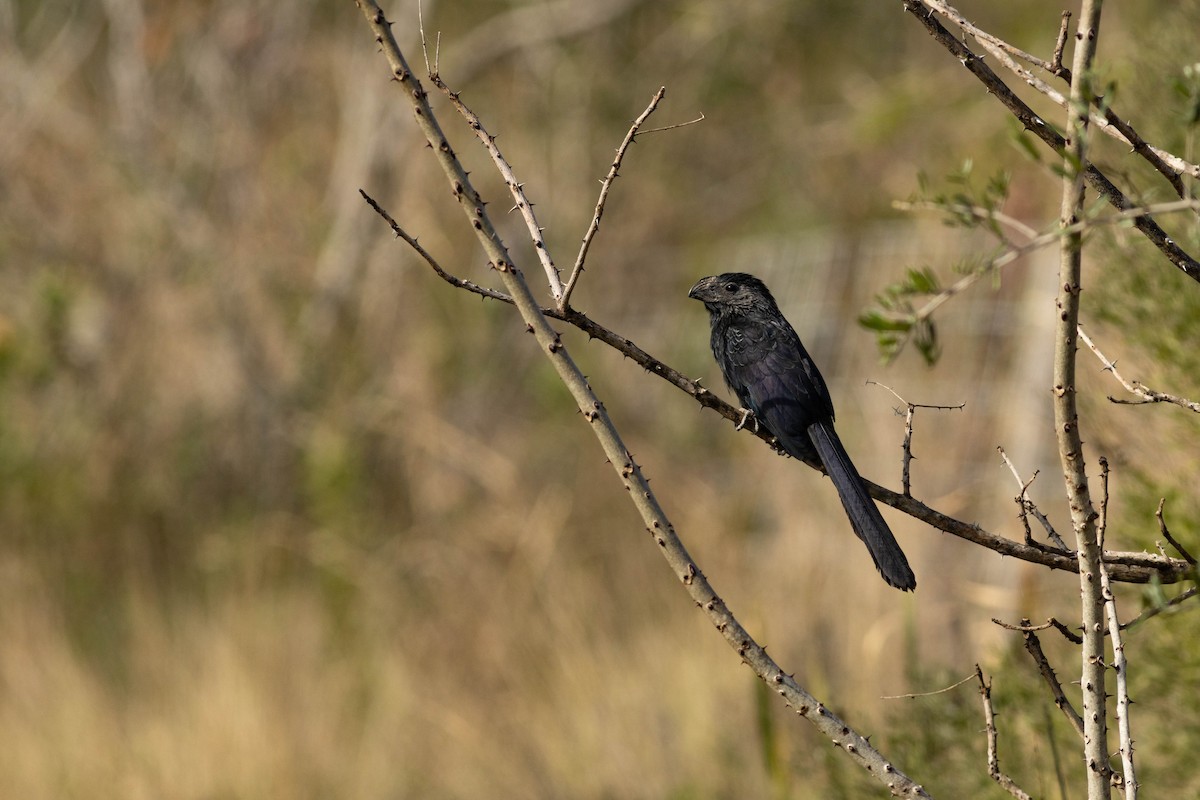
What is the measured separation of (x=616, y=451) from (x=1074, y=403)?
605mm

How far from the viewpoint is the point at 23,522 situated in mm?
7207

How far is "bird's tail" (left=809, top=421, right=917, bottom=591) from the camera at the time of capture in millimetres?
2141

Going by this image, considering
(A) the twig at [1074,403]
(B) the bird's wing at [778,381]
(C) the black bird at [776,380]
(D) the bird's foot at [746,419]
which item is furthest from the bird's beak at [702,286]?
(A) the twig at [1074,403]

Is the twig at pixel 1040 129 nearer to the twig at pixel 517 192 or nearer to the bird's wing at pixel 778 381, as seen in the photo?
the twig at pixel 517 192

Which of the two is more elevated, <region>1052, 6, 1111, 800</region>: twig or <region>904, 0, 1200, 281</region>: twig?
<region>904, 0, 1200, 281</region>: twig

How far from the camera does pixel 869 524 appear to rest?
A: 2.32 meters

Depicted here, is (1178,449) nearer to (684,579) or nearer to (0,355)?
(684,579)

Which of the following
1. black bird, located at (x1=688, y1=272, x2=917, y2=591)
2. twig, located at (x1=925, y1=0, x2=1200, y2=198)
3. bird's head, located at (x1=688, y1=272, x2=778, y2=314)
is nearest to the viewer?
twig, located at (x1=925, y1=0, x2=1200, y2=198)

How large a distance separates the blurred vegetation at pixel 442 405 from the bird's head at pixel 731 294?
1.30 m

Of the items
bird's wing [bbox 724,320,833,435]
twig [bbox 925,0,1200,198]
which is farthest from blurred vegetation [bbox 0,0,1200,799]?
twig [bbox 925,0,1200,198]

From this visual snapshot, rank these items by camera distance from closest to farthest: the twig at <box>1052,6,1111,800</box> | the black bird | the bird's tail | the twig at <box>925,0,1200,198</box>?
1. the twig at <box>1052,6,1111,800</box>
2. the twig at <box>925,0,1200,198</box>
3. the bird's tail
4. the black bird

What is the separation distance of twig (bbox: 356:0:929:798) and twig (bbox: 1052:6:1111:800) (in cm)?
26

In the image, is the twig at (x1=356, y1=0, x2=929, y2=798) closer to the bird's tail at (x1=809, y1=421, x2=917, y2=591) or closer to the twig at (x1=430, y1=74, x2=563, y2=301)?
the twig at (x1=430, y1=74, x2=563, y2=301)

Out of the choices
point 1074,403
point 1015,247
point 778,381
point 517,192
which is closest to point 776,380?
point 778,381
